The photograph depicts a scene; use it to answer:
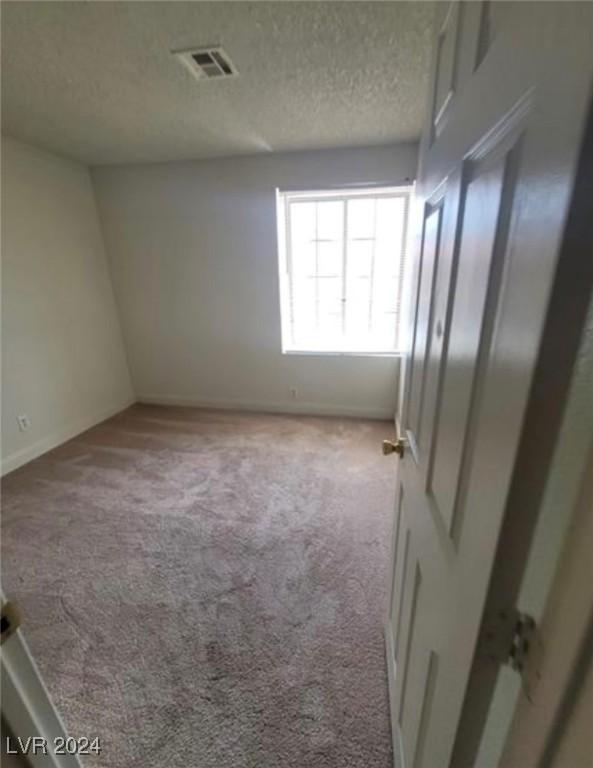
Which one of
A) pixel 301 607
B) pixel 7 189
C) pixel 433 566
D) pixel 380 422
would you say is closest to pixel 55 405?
pixel 7 189

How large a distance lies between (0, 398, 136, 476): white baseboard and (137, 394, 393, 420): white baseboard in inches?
18.3

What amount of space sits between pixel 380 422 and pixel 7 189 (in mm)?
3638

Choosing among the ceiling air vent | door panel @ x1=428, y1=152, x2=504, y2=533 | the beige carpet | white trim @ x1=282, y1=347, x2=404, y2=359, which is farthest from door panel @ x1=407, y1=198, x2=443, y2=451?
white trim @ x1=282, y1=347, x2=404, y2=359

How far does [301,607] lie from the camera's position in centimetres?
162

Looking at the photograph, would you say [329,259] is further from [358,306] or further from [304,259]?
[358,306]

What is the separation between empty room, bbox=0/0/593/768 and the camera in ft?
1.18

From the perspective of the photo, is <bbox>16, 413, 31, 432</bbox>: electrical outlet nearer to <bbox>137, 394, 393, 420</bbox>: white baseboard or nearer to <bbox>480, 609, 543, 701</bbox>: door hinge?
<bbox>137, 394, 393, 420</bbox>: white baseboard

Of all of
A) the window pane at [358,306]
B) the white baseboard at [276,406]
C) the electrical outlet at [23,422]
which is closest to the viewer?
the electrical outlet at [23,422]

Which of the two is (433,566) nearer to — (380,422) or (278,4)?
(278,4)

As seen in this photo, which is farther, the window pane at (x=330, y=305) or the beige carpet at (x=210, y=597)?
the window pane at (x=330, y=305)

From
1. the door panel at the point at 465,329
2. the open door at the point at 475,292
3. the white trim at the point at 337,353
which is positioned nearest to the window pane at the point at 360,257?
the white trim at the point at 337,353

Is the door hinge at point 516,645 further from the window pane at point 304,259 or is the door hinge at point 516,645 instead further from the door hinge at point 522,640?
the window pane at point 304,259

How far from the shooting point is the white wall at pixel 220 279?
314cm

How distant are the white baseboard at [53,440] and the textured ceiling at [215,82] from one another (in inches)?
93.0
